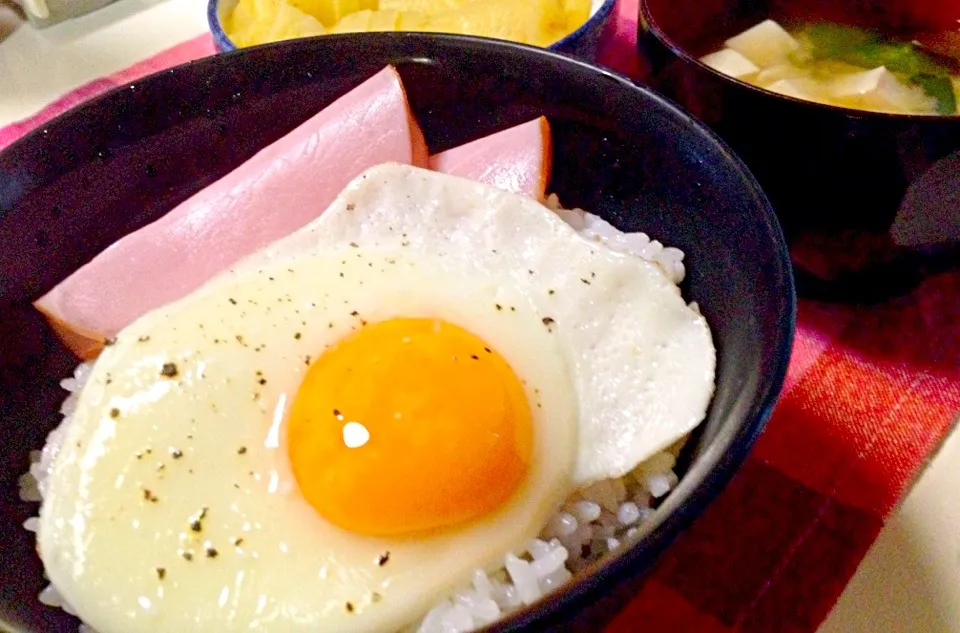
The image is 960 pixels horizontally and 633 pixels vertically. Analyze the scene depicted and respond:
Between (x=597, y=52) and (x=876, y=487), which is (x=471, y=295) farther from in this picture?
(x=597, y=52)

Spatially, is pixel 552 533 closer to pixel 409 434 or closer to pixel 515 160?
pixel 409 434

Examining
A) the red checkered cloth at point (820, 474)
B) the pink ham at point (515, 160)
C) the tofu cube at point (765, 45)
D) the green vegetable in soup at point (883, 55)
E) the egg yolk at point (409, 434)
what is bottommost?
the red checkered cloth at point (820, 474)

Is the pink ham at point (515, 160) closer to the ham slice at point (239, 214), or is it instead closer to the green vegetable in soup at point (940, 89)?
the ham slice at point (239, 214)

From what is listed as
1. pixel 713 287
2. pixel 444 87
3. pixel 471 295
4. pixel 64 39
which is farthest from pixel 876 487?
pixel 64 39

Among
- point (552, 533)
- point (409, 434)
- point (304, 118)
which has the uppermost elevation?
point (304, 118)

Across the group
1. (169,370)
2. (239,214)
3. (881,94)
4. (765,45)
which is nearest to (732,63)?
(765,45)

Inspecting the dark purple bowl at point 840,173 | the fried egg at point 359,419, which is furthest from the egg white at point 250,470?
the dark purple bowl at point 840,173
